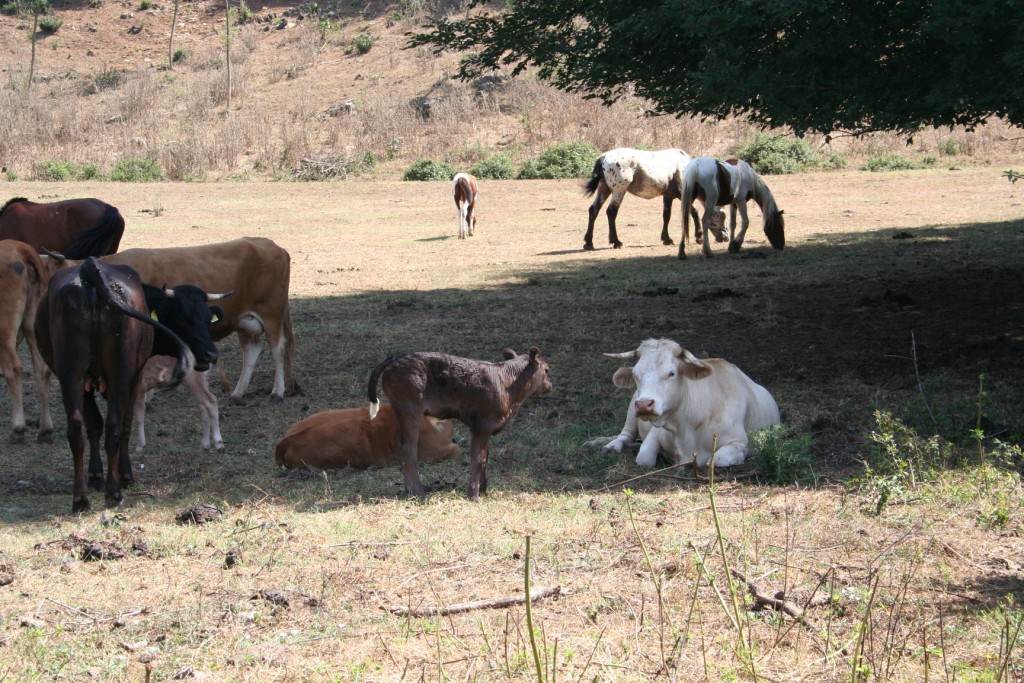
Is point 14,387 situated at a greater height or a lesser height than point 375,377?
lesser

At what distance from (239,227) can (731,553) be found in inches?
775

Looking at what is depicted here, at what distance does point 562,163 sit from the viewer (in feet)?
106

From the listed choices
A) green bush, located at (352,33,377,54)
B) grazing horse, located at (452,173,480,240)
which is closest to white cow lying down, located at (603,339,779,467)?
grazing horse, located at (452,173,480,240)

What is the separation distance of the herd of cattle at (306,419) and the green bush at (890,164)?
80.5 feet

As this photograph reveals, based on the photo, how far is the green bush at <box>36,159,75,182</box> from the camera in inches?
1254

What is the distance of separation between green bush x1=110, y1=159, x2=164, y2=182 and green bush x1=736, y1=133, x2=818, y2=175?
1660 cm

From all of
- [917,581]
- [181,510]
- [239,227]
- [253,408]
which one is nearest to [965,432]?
[917,581]

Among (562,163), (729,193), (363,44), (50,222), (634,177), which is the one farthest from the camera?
(363,44)

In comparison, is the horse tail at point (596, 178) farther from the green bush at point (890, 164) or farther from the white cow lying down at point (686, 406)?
the white cow lying down at point (686, 406)

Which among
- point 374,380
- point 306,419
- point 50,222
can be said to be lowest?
point 306,419

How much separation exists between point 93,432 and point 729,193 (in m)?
15.2

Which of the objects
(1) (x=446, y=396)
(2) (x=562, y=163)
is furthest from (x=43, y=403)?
(2) (x=562, y=163)

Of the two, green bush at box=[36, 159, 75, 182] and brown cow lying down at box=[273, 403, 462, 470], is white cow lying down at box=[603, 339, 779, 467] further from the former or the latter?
green bush at box=[36, 159, 75, 182]

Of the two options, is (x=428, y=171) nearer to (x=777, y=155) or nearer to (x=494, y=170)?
(x=494, y=170)
